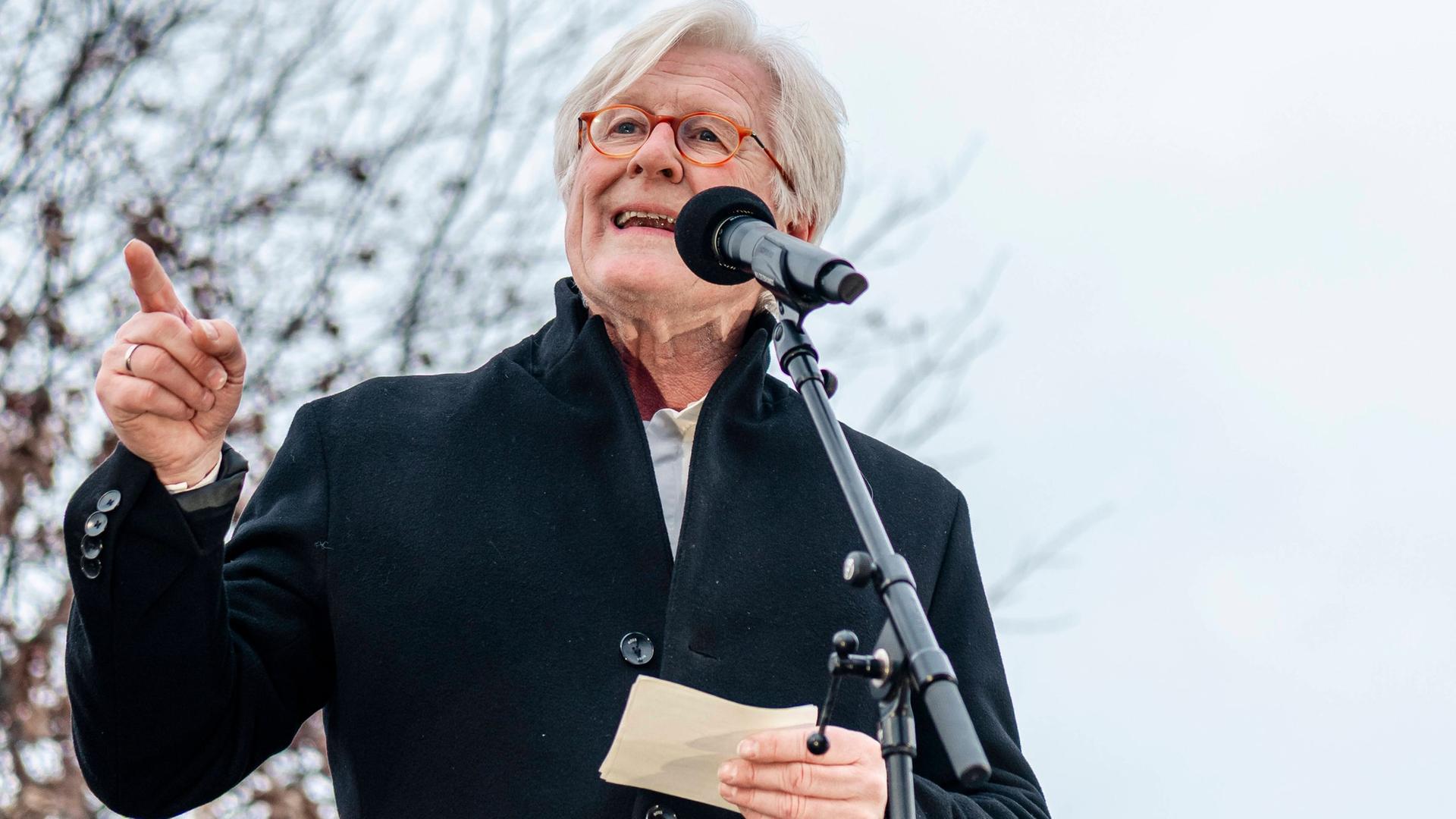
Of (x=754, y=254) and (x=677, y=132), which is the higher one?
(x=677, y=132)

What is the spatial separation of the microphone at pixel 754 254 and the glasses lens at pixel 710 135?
65 centimetres

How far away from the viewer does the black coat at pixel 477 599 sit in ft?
6.36

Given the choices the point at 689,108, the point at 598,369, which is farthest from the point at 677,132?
the point at 598,369

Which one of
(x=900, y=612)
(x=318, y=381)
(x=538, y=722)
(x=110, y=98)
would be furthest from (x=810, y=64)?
(x=110, y=98)

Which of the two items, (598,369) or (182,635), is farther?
(598,369)

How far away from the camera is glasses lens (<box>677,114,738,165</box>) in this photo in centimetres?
277

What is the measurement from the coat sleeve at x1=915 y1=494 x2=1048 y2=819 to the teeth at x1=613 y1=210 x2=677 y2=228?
71 cm

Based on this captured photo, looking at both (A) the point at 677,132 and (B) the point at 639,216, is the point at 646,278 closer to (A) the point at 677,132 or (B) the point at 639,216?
(B) the point at 639,216

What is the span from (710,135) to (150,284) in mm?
1261

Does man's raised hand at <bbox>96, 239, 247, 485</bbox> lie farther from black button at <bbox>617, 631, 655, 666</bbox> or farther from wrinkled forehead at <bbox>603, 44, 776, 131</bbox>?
wrinkled forehead at <bbox>603, 44, 776, 131</bbox>

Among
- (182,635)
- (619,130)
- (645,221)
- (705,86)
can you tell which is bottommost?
(182,635)

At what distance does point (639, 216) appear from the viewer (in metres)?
2.68

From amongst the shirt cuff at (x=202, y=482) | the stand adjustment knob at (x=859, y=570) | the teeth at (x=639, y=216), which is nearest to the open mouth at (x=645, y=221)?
the teeth at (x=639, y=216)

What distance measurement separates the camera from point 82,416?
633 centimetres
